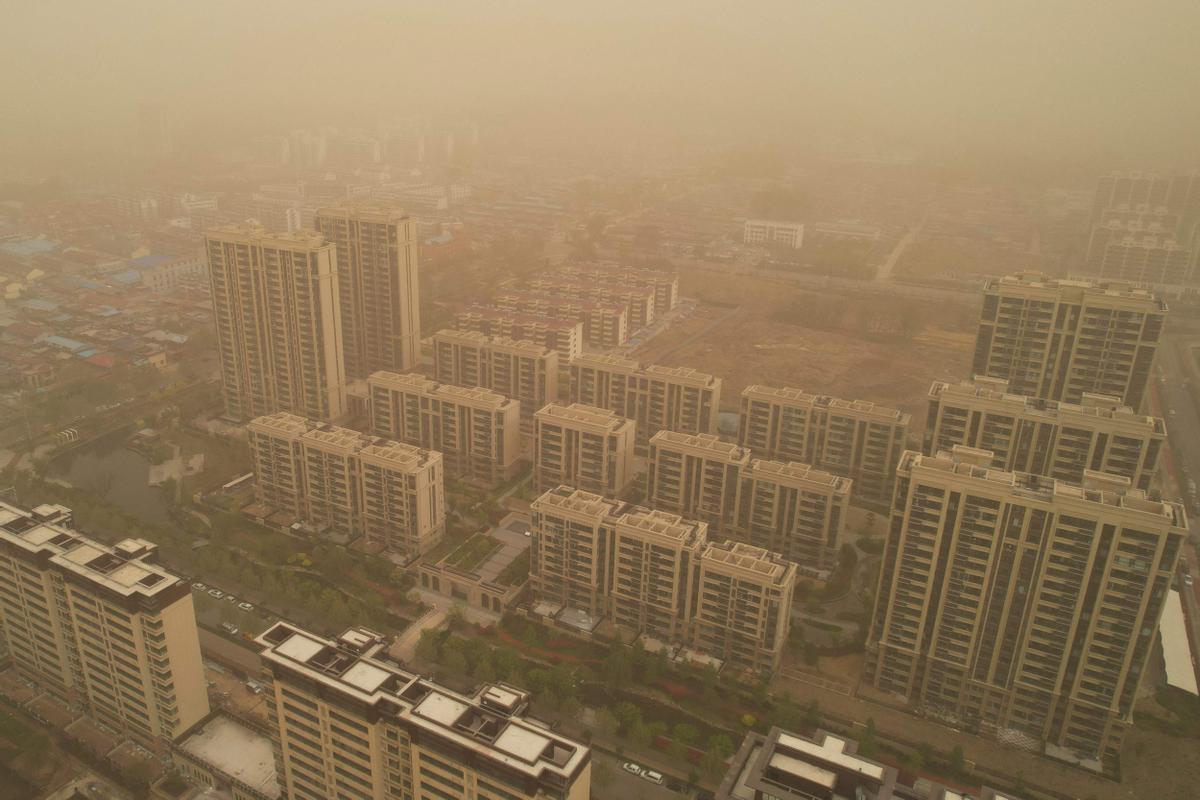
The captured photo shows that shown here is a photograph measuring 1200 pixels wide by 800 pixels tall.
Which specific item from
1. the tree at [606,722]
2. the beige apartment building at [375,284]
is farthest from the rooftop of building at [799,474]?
the beige apartment building at [375,284]

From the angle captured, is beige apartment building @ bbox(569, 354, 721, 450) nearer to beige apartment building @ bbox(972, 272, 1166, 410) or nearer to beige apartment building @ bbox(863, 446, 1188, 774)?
beige apartment building @ bbox(972, 272, 1166, 410)

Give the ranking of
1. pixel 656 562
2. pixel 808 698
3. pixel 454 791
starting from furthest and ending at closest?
pixel 656 562, pixel 808 698, pixel 454 791

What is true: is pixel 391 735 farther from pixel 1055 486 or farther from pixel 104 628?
pixel 1055 486

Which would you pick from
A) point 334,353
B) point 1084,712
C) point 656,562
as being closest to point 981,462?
point 1084,712

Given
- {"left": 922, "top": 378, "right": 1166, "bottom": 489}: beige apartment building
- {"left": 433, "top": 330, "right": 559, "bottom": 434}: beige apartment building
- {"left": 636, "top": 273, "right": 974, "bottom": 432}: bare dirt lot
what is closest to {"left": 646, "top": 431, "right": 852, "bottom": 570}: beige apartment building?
{"left": 922, "top": 378, "right": 1166, "bottom": 489}: beige apartment building

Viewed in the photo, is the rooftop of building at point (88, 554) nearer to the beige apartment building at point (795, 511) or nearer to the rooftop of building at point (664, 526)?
the rooftop of building at point (664, 526)

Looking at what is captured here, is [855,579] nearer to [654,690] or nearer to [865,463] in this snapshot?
[865,463]
